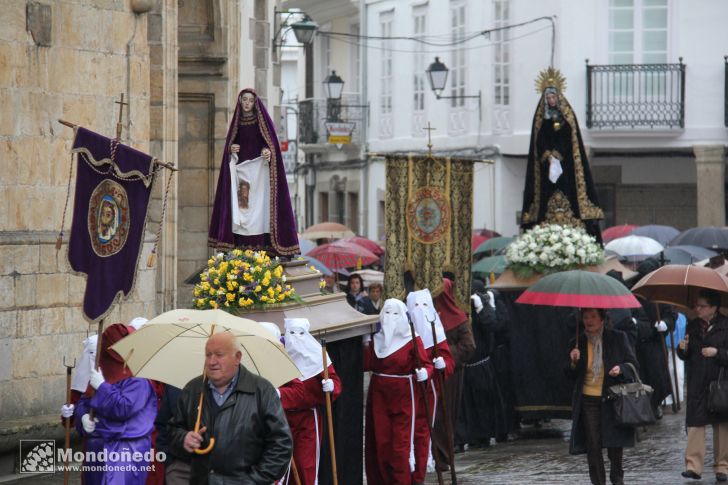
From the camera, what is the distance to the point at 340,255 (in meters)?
21.3

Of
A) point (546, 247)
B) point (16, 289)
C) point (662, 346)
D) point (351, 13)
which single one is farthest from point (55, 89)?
point (351, 13)

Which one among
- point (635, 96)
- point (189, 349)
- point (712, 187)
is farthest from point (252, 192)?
point (635, 96)

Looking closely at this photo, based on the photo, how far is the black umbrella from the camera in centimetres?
2073

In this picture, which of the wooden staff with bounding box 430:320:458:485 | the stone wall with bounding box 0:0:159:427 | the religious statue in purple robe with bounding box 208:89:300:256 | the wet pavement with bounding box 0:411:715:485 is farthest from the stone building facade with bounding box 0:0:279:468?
the wooden staff with bounding box 430:320:458:485

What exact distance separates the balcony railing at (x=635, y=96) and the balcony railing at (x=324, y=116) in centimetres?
790

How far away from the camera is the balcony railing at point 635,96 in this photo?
31.4 meters

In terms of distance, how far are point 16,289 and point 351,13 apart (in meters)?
27.6

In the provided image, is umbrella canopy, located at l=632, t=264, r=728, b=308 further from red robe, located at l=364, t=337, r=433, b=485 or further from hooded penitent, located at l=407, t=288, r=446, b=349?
red robe, located at l=364, t=337, r=433, b=485

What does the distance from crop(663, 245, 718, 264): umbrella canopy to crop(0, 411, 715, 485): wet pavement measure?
186 inches

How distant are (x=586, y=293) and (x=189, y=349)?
428 centimetres

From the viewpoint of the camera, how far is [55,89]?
42.2ft

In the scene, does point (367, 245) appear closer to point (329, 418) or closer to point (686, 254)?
point (686, 254)

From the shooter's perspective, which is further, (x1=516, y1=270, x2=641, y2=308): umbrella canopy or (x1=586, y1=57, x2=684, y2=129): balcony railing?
(x1=586, y1=57, x2=684, y2=129): balcony railing

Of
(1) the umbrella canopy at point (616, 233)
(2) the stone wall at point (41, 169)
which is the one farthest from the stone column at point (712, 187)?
(2) the stone wall at point (41, 169)
